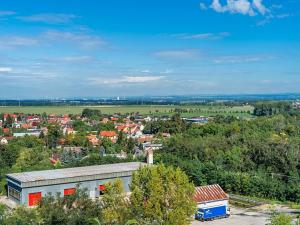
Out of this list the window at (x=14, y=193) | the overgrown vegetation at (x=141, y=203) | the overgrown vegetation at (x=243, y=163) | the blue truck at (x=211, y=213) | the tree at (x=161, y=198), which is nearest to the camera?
the overgrown vegetation at (x=141, y=203)

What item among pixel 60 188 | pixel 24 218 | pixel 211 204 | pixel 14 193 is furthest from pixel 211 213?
pixel 14 193

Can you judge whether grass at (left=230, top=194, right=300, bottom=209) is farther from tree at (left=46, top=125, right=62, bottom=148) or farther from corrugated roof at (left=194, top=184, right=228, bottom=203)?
tree at (left=46, top=125, right=62, bottom=148)

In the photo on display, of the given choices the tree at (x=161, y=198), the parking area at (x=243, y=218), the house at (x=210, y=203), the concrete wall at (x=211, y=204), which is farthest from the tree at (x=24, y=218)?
the concrete wall at (x=211, y=204)

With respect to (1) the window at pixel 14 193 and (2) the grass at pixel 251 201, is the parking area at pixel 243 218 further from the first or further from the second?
(1) the window at pixel 14 193

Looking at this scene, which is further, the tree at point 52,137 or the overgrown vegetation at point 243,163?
the tree at point 52,137

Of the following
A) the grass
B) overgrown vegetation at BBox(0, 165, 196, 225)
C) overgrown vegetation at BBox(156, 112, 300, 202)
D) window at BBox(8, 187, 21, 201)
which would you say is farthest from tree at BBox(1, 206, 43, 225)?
overgrown vegetation at BBox(156, 112, 300, 202)

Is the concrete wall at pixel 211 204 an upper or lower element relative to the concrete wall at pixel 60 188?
lower
